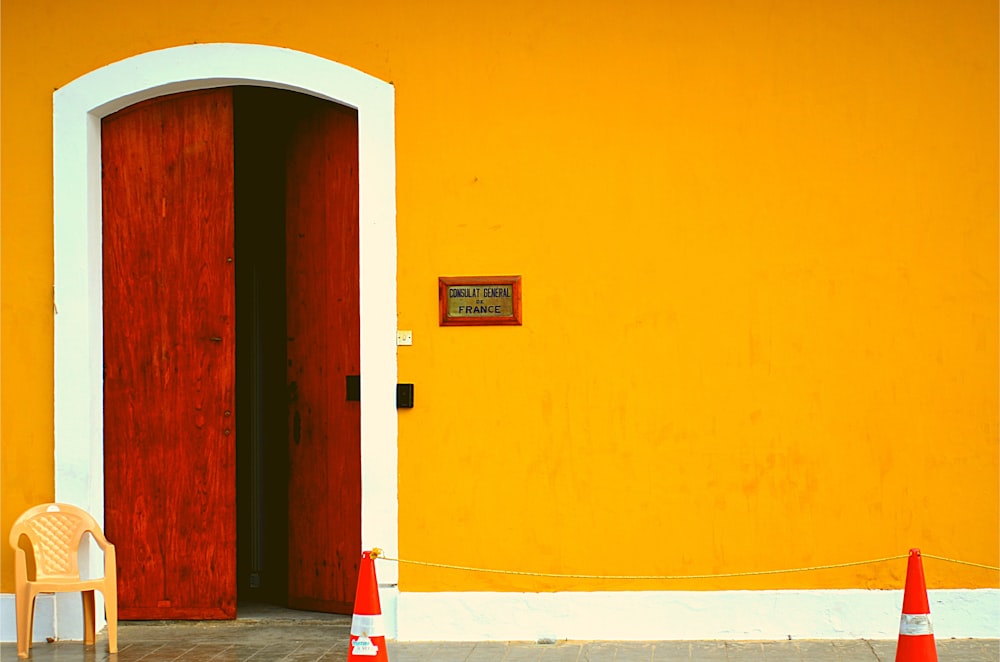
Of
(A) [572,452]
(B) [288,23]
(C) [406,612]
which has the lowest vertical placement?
(C) [406,612]

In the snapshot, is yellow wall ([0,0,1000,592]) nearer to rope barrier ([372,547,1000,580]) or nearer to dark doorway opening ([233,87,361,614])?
rope barrier ([372,547,1000,580])

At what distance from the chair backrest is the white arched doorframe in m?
0.15

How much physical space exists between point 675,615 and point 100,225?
3876 millimetres

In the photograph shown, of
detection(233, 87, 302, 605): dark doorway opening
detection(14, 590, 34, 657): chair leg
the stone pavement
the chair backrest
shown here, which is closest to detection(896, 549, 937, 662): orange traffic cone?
the stone pavement

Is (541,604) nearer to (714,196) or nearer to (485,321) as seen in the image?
(485,321)

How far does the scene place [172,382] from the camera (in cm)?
751

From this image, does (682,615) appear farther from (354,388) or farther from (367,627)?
(354,388)

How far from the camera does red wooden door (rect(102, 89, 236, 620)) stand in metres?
7.50

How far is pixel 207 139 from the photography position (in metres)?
7.52

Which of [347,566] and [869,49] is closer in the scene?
[869,49]

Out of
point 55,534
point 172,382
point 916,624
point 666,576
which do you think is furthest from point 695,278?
point 55,534

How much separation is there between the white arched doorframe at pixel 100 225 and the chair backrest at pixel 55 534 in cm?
15

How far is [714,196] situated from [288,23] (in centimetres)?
251

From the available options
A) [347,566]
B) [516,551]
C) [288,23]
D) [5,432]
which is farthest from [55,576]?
[288,23]
